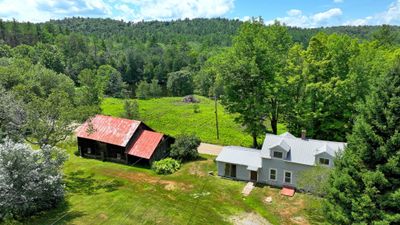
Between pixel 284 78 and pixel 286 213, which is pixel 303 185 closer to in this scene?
pixel 286 213

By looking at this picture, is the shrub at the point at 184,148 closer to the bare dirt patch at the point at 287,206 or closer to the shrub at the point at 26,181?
the bare dirt patch at the point at 287,206

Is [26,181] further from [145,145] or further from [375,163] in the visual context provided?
[375,163]

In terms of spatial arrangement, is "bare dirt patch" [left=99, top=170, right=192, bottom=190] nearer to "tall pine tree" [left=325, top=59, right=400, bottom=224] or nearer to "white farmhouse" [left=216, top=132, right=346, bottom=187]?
"white farmhouse" [left=216, top=132, right=346, bottom=187]

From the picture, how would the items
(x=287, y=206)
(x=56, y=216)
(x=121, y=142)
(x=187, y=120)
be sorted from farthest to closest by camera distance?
(x=187, y=120) → (x=121, y=142) → (x=287, y=206) → (x=56, y=216)

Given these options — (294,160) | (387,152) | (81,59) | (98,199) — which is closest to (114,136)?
(98,199)

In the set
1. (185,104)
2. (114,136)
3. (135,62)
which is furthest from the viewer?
(135,62)

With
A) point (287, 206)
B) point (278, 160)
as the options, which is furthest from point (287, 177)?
point (287, 206)
